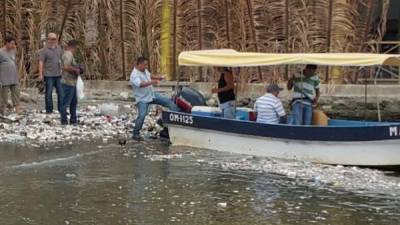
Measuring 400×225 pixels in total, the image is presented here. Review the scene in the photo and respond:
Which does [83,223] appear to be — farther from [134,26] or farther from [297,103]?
[134,26]

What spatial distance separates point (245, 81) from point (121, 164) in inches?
272

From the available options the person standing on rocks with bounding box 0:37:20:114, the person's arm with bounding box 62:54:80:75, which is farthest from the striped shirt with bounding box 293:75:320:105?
the person standing on rocks with bounding box 0:37:20:114

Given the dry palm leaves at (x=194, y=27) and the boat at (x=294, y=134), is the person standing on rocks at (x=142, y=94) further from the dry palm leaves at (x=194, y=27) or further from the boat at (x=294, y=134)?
the dry palm leaves at (x=194, y=27)

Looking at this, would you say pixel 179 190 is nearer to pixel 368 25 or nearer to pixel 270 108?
pixel 270 108

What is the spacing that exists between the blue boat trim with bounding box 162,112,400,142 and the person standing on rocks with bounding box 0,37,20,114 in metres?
4.44

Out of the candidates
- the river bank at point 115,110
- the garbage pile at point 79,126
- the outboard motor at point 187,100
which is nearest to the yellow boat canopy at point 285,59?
the outboard motor at point 187,100

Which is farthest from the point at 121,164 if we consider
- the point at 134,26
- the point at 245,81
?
the point at 134,26

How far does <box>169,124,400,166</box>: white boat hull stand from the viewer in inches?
441

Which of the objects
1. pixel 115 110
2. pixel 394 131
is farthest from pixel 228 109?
pixel 115 110

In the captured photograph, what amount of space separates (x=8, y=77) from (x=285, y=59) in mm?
6951

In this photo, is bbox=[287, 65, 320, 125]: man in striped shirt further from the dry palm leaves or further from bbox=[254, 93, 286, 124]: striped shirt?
the dry palm leaves

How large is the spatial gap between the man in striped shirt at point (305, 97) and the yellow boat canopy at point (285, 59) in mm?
680

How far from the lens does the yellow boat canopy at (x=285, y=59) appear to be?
11.5 m

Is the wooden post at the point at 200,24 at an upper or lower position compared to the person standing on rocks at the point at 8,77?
upper
